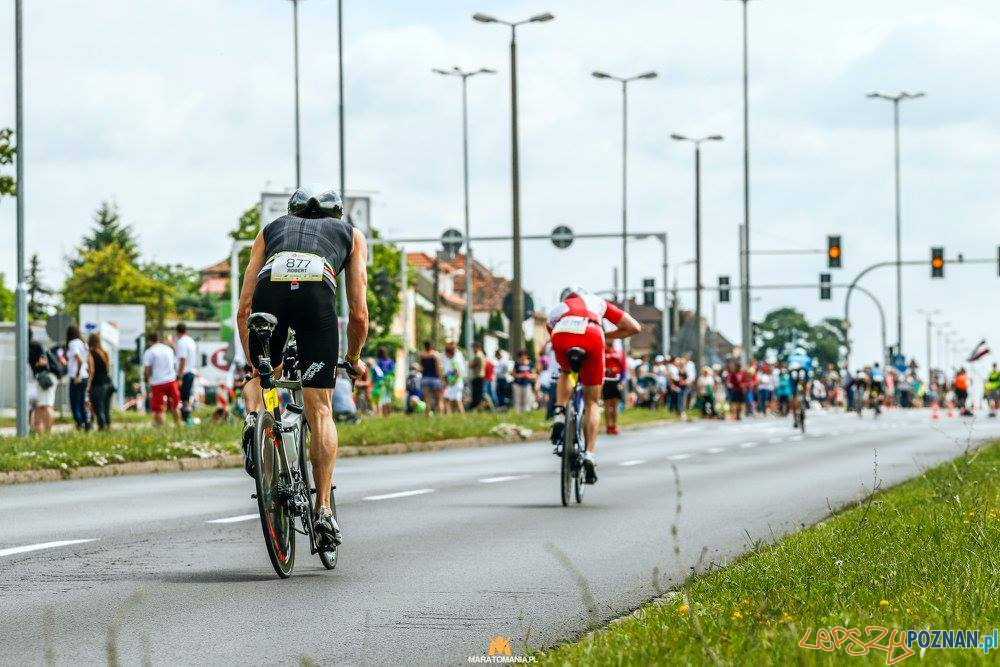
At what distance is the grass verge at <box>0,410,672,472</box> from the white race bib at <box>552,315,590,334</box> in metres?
6.32

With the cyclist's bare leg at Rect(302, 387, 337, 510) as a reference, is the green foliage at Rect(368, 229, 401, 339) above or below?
above

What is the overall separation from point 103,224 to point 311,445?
10792cm

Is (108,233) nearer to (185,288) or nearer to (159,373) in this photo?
(185,288)

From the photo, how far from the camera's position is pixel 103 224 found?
113062mm

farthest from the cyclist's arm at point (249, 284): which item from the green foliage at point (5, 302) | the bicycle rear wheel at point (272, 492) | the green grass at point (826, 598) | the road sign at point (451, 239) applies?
the green foliage at point (5, 302)

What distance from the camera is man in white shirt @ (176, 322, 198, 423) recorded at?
97.1ft

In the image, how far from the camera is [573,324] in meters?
13.0

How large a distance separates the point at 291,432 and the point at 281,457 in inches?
6.0

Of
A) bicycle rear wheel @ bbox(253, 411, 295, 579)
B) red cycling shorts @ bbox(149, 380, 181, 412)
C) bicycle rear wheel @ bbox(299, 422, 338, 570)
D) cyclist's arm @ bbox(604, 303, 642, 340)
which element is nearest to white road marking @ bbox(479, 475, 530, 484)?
cyclist's arm @ bbox(604, 303, 642, 340)

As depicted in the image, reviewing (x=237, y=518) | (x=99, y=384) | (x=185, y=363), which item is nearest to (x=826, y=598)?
(x=237, y=518)

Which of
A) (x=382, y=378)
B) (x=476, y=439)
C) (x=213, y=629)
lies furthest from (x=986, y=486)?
(x=382, y=378)

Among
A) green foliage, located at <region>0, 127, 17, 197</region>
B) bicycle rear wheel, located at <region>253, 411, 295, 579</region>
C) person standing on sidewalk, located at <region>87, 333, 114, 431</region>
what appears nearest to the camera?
bicycle rear wheel, located at <region>253, 411, 295, 579</region>

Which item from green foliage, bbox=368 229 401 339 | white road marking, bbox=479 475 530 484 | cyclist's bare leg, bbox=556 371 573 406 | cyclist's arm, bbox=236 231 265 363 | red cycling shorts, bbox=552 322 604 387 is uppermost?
green foliage, bbox=368 229 401 339

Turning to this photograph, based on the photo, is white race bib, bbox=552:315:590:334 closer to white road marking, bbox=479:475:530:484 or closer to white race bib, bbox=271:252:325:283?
white road marking, bbox=479:475:530:484
